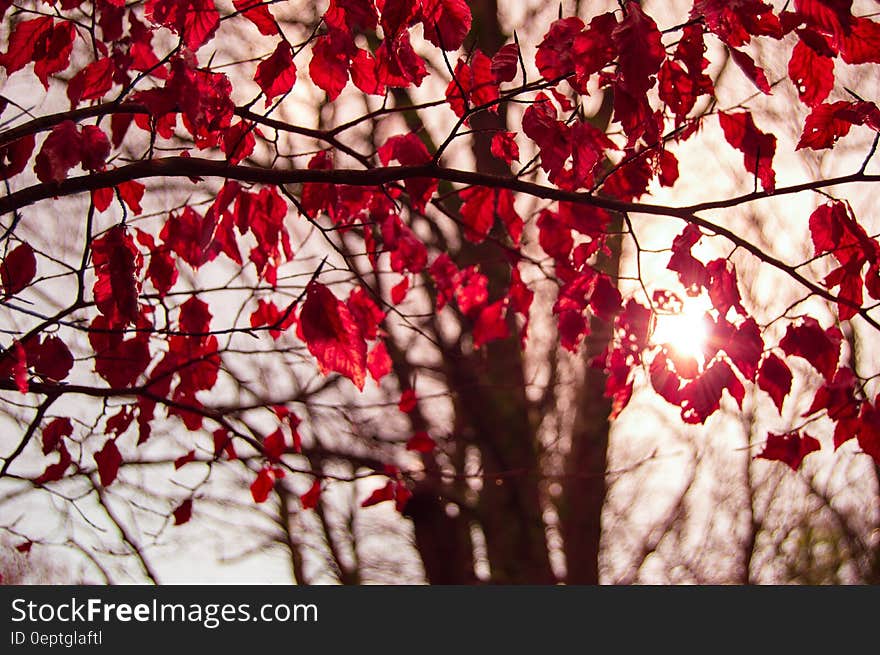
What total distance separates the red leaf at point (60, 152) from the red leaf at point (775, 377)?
2.01m

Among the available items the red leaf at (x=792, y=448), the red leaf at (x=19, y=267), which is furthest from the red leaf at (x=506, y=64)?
the red leaf at (x=792, y=448)

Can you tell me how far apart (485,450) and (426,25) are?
141 inches

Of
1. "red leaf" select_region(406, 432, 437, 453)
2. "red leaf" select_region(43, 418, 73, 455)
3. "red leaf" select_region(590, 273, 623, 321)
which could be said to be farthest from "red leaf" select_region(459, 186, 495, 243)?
"red leaf" select_region(406, 432, 437, 453)

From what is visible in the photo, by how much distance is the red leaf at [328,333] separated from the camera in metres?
Answer: 1.86

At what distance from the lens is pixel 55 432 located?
3113 mm

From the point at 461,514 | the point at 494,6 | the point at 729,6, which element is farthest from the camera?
the point at 461,514

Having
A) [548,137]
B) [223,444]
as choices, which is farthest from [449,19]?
[223,444]

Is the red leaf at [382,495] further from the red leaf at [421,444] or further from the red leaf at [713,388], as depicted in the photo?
the red leaf at [713,388]

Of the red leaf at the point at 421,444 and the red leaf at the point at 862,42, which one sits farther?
the red leaf at the point at 421,444

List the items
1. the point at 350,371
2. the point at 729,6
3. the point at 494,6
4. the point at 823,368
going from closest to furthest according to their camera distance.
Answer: the point at 729,6 < the point at 350,371 < the point at 823,368 < the point at 494,6

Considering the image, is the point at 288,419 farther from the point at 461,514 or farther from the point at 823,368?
the point at 823,368

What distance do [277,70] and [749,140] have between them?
1.43 m

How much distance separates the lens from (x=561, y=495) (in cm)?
533

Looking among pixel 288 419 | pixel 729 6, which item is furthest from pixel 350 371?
pixel 288 419
